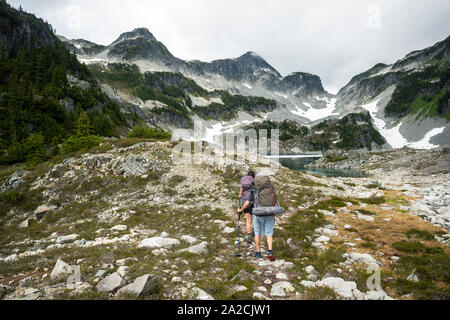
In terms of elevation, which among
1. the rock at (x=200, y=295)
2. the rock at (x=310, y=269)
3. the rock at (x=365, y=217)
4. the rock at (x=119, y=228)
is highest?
the rock at (x=200, y=295)

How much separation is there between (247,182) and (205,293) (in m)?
4.95

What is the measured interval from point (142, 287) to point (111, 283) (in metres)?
1.13

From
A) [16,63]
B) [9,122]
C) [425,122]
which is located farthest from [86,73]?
[425,122]

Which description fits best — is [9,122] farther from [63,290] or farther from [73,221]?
[63,290]

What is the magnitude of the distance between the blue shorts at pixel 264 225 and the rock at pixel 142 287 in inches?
171

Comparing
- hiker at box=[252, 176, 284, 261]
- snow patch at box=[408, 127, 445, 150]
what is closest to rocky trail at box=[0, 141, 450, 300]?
hiker at box=[252, 176, 284, 261]

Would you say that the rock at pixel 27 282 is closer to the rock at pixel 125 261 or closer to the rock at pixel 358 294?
the rock at pixel 125 261

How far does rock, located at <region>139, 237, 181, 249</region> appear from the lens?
9141 millimetres

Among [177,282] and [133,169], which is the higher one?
[133,169]

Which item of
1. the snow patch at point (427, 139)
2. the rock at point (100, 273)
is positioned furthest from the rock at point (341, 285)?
the snow patch at point (427, 139)

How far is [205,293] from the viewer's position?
18.1ft

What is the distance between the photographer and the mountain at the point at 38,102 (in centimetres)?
4628
